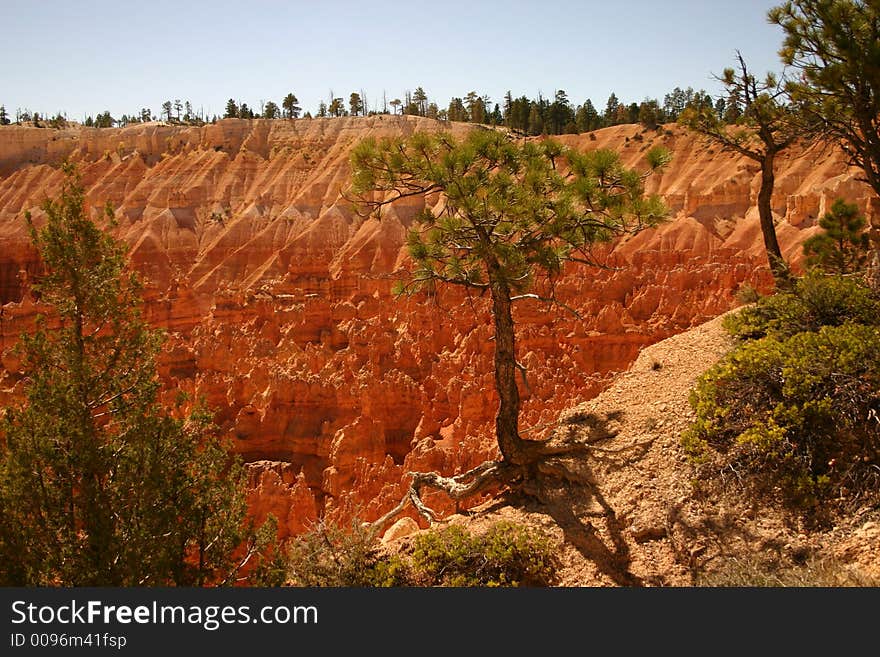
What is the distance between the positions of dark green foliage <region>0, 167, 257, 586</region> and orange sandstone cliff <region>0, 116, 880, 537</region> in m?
1.53

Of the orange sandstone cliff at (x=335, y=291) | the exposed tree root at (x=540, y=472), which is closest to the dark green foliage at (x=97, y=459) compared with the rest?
the orange sandstone cliff at (x=335, y=291)

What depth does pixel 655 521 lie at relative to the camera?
25.3ft

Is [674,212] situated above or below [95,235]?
above

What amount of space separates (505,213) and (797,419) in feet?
13.6

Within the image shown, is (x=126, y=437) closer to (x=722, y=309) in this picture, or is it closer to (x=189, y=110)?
(x=722, y=309)

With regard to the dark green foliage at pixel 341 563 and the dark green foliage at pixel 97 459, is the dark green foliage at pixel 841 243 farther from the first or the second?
the dark green foliage at pixel 97 459

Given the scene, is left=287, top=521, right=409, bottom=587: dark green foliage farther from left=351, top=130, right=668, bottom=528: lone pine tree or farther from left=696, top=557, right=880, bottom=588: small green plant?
left=696, top=557, right=880, bottom=588: small green plant

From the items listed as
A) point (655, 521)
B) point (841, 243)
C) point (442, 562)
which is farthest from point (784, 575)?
point (841, 243)

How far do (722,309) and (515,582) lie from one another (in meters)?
21.4

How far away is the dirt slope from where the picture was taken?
6703 mm

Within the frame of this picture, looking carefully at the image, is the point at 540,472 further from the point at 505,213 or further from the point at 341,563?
the point at 505,213

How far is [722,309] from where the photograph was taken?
25312mm

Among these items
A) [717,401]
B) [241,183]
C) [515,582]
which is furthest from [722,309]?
[241,183]

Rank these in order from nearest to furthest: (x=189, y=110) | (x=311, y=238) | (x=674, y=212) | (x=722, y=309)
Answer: (x=722, y=309)
(x=674, y=212)
(x=311, y=238)
(x=189, y=110)
